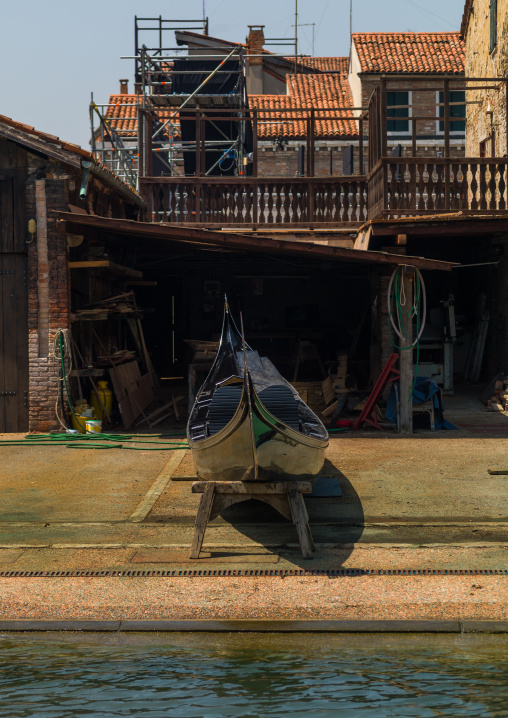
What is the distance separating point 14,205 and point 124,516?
6376mm

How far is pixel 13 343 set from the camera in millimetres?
13219

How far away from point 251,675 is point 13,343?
30.2 ft

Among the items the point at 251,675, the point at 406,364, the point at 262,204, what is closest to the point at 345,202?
the point at 262,204

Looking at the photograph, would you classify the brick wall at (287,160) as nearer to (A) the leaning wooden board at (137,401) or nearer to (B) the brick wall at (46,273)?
(A) the leaning wooden board at (137,401)

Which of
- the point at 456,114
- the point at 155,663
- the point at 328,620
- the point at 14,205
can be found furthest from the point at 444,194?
the point at 456,114

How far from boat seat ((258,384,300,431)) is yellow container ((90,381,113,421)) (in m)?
5.40

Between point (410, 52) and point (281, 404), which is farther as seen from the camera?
point (410, 52)

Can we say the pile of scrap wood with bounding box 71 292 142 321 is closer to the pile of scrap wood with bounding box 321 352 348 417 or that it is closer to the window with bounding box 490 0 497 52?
the pile of scrap wood with bounding box 321 352 348 417

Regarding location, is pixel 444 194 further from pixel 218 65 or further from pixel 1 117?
pixel 218 65

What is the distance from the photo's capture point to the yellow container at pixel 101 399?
45.6ft

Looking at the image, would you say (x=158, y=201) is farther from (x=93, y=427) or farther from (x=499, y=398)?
(x=499, y=398)

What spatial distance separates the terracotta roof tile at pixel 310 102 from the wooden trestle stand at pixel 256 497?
80.1ft

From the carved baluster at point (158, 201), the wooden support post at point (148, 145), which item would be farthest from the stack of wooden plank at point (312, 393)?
the wooden support post at point (148, 145)

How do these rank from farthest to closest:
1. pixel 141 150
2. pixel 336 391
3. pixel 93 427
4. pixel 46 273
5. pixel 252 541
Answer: pixel 141 150 → pixel 336 391 → pixel 93 427 → pixel 46 273 → pixel 252 541
